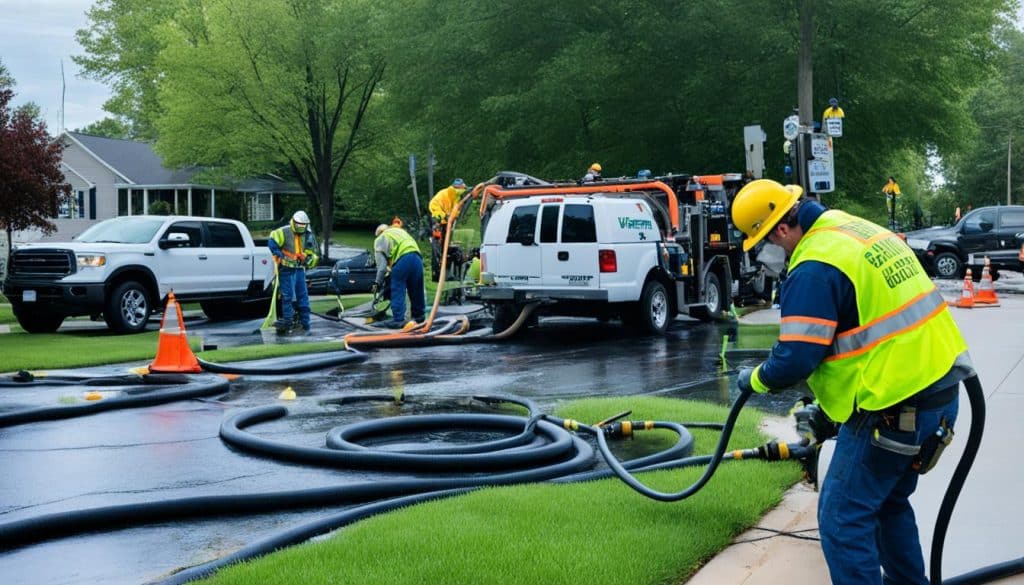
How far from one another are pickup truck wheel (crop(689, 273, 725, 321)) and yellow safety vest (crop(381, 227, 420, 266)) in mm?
4618

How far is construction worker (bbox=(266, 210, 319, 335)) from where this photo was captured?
1653 cm

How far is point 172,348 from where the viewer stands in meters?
11.4

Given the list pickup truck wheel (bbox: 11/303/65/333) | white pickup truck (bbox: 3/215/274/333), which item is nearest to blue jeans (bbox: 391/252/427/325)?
white pickup truck (bbox: 3/215/274/333)

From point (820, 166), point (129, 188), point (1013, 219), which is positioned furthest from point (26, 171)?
point (129, 188)

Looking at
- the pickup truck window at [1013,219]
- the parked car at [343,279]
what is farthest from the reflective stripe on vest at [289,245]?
the pickup truck window at [1013,219]

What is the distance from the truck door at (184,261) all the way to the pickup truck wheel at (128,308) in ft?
1.72

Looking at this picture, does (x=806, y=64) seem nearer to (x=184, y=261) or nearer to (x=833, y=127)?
(x=833, y=127)

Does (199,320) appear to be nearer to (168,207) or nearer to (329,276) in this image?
(329,276)

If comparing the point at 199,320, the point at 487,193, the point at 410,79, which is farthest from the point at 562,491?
the point at 410,79

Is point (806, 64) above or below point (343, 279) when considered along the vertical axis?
above

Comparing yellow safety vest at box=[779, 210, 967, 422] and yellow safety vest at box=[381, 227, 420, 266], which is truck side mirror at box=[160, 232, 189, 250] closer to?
yellow safety vest at box=[381, 227, 420, 266]

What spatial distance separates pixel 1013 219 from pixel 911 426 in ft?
89.2

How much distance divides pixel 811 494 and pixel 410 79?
25.9 m

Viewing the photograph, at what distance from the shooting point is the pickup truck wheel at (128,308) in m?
16.8
